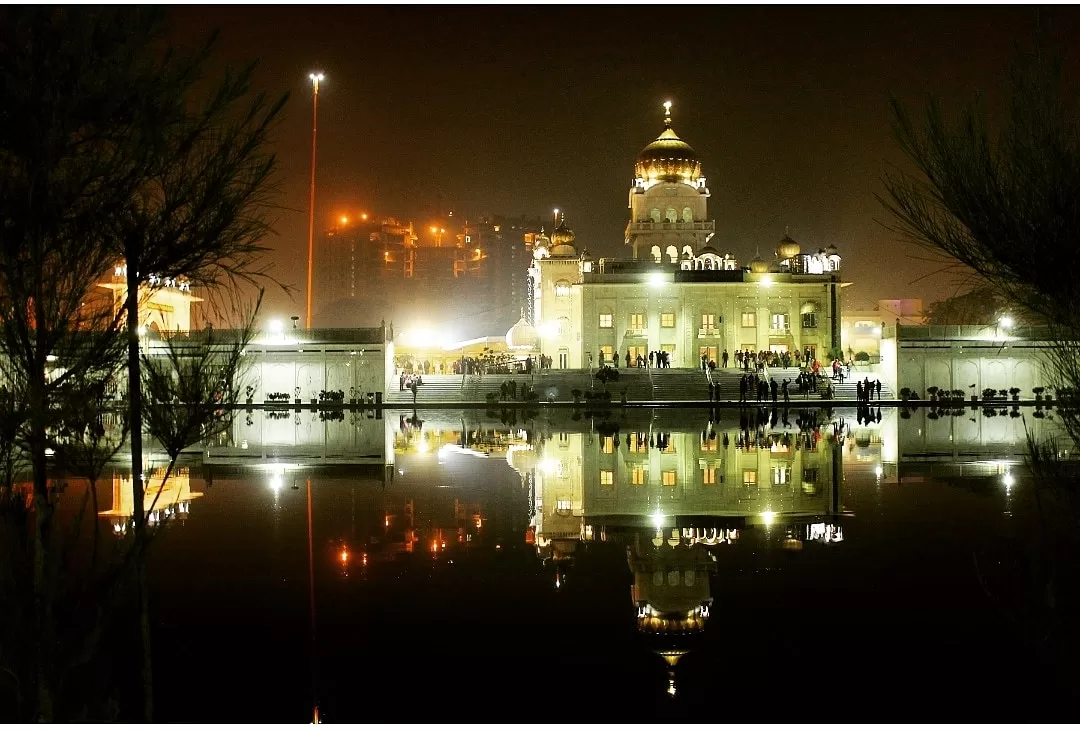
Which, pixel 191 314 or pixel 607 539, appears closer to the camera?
pixel 607 539


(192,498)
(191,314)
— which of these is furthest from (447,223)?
(192,498)

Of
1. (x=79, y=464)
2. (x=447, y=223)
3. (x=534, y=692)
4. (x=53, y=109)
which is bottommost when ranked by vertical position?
(x=534, y=692)

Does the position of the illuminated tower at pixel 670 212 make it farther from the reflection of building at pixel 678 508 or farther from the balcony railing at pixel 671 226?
the reflection of building at pixel 678 508

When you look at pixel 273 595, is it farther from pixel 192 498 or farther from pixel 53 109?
pixel 192 498

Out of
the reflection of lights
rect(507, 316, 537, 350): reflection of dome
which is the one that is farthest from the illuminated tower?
the reflection of lights

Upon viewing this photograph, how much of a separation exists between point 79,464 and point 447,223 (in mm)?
154126

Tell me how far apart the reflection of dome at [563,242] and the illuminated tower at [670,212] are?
4.39 meters

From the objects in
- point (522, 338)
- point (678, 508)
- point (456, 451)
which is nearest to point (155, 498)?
point (678, 508)

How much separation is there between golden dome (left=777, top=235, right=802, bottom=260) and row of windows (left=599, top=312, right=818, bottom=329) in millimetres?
6047

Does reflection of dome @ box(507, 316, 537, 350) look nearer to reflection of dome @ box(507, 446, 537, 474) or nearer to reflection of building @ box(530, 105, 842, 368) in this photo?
reflection of building @ box(530, 105, 842, 368)

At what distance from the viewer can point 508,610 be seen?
805 cm

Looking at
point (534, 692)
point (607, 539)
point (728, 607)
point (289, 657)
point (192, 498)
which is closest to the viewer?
point (534, 692)

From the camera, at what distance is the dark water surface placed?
6.07m

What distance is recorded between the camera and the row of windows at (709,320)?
62750mm
